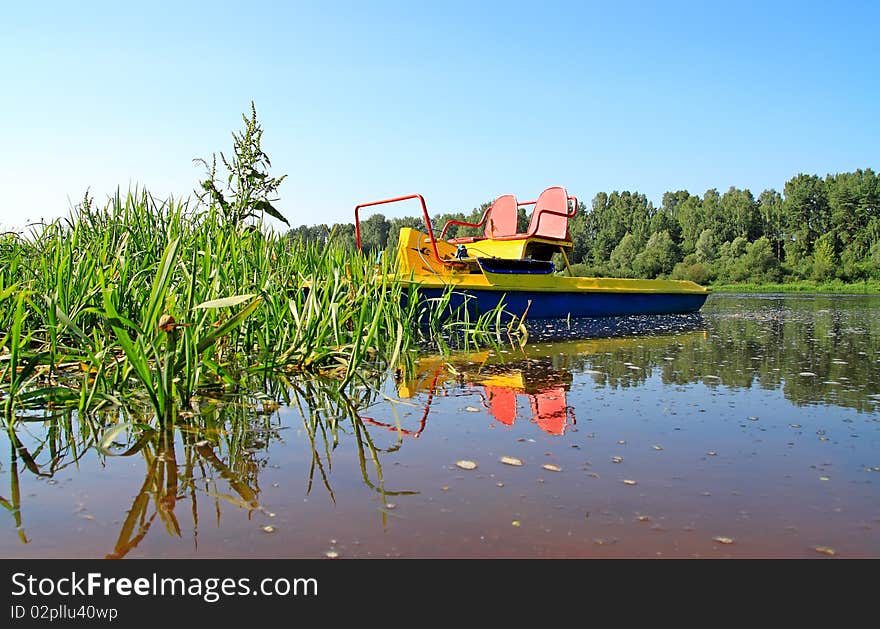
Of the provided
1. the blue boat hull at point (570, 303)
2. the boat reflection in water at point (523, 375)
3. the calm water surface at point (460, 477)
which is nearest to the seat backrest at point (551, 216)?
the blue boat hull at point (570, 303)

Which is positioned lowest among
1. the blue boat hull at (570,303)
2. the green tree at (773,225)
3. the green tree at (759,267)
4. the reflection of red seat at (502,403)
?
the reflection of red seat at (502,403)

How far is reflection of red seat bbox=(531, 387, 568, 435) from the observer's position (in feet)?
8.36

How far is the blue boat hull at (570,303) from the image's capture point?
7.14 meters

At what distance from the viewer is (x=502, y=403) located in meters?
3.01

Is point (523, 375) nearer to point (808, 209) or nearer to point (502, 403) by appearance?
point (502, 403)

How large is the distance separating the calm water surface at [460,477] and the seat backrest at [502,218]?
17.9ft

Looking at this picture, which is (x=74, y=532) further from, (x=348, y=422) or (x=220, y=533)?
(x=348, y=422)

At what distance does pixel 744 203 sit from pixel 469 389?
61217 millimetres

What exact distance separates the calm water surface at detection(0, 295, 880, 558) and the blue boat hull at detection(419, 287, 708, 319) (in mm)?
3320

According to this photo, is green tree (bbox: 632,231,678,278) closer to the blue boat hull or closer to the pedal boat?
the blue boat hull

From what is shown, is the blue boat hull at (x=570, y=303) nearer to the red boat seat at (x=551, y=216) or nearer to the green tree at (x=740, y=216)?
the red boat seat at (x=551, y=216)

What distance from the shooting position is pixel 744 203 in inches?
2263

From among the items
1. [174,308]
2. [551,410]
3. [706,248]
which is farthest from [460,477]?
[706,248]
